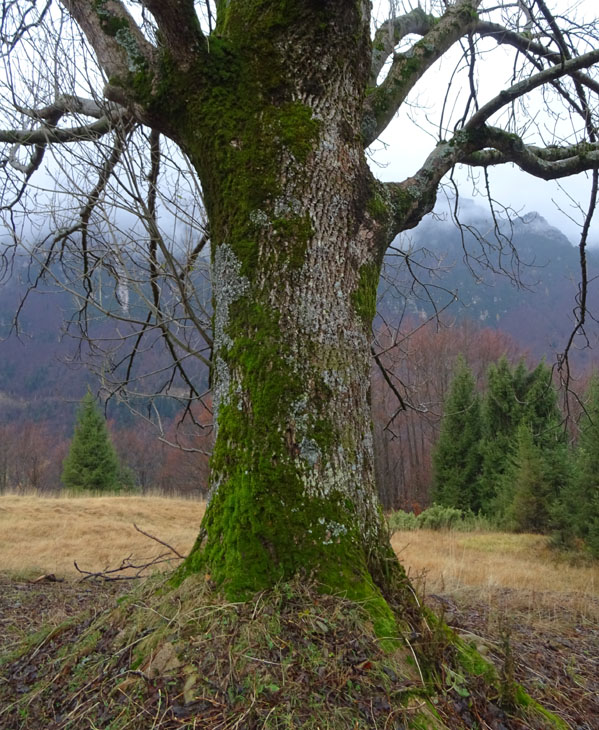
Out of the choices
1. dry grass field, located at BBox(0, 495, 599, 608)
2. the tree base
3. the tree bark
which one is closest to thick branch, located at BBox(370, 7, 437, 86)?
the tree bark

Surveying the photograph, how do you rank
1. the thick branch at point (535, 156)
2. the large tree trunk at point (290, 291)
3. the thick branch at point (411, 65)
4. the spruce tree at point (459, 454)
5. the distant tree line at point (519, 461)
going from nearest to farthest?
the large tree trunk at point (290, 291) < the thick branch at point (411, 65) < the thick branch at point (535, 156) < the distant tree line at point (519, 461) < the spruce tree at point (459, 454)

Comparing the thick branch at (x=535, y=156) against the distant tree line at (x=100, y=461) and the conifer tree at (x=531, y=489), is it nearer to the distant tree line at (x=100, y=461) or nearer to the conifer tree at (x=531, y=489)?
the conifer tree at (x=531, y=489)

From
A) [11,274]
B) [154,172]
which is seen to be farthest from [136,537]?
[154,172]

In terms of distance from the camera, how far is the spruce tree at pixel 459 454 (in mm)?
21812

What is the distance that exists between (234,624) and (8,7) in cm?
434

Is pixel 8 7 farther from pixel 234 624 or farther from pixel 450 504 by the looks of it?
pixel 450 504

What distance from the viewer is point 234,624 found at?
2020mm

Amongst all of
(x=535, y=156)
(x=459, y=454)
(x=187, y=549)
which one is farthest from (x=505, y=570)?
(x=459, y=454)


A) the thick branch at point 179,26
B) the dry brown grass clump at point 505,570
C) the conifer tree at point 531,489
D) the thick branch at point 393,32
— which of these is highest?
the thick branch at point 393,32

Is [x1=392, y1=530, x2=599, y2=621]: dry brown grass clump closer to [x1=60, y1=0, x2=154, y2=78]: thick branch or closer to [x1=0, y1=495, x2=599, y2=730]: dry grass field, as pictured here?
[x1=0, y1=495, x2=599, y2=730]: dry grass field

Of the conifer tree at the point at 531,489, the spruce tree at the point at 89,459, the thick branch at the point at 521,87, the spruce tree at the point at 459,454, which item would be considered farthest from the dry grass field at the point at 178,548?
the spruce tree at the point at 89,459

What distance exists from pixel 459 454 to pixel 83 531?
15.7 meters

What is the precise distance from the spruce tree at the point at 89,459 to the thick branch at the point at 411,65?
24.3 meters

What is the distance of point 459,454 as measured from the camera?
73.7ft
